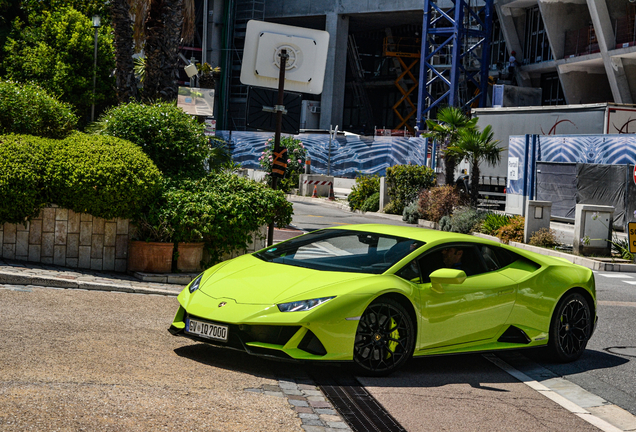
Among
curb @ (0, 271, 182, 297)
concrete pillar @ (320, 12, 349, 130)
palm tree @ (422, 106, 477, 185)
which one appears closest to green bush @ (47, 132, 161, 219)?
curb @ (0, 271, 182, 297)

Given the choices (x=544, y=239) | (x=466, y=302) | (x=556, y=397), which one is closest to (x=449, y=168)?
(x=544, y=239)

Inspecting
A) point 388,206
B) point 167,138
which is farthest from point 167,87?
point 388,206

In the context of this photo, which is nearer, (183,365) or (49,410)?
(49,410)

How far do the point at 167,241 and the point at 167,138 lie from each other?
78.6 inches

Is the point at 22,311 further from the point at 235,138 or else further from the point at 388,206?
the point at 235,138

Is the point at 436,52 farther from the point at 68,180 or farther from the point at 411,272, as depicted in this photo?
the point at 411,272

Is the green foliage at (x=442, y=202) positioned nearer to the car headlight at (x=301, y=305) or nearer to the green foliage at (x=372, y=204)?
the green foliage at (x=372, y=204)

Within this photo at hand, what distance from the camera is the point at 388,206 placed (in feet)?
102

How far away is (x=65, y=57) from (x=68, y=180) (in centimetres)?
2999

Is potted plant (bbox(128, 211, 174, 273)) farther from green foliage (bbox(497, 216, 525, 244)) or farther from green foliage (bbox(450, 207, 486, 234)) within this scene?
green foliage (bbox(450, 207, 486, 234))

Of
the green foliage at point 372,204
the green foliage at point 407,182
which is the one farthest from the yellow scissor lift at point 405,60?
the green foliage at point 407,182

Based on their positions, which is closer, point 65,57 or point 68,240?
point 68,240

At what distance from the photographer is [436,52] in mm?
52156

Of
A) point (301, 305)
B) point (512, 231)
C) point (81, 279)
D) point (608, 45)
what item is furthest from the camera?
Answer: point (608, 45)
